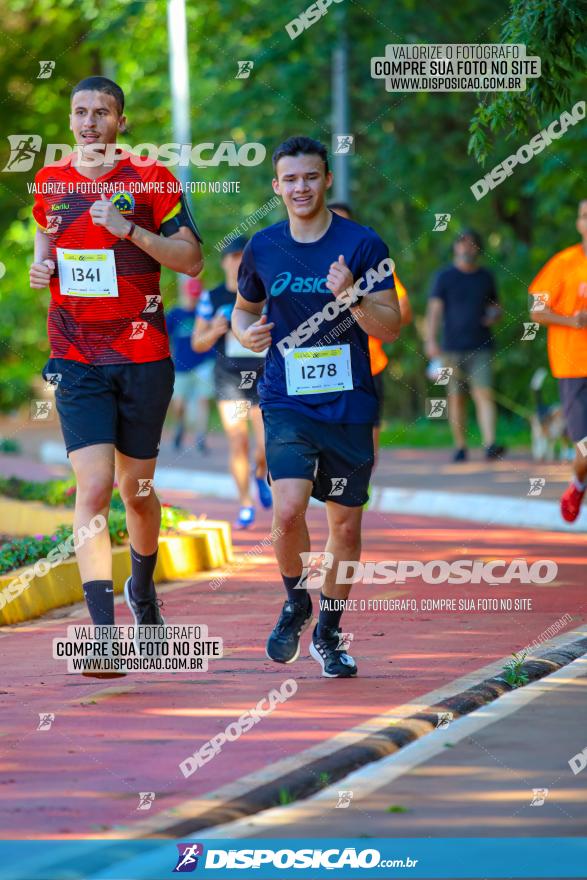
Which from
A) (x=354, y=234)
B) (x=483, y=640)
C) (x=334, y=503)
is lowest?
A: (x=483, y=640)

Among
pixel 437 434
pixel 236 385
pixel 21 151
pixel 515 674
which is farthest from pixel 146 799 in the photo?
pixel 437 434

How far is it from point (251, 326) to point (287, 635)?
126cm

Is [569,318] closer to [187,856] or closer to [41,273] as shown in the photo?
[41,273]

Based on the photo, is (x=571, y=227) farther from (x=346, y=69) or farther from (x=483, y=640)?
(x=483, y=640)

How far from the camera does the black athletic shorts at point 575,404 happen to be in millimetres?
10688

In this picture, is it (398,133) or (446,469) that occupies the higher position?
(398,133)

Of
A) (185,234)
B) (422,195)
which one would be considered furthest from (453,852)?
(422,195)

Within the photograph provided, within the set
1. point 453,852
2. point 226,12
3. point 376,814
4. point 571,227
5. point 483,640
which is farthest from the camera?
point 226,12

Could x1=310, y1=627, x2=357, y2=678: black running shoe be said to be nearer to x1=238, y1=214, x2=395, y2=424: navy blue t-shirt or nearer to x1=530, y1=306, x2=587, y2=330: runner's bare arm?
x1=238, y1=214, x2=395, y2=424: navy blue t-shirt

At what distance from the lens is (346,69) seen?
73.3 ft

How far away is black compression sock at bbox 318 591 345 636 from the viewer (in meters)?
7.23

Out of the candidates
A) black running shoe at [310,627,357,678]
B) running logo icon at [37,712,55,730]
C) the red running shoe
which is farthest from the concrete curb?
the red running shoe

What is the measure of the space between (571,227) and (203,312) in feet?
30.7

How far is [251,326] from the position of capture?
7.11 meters
